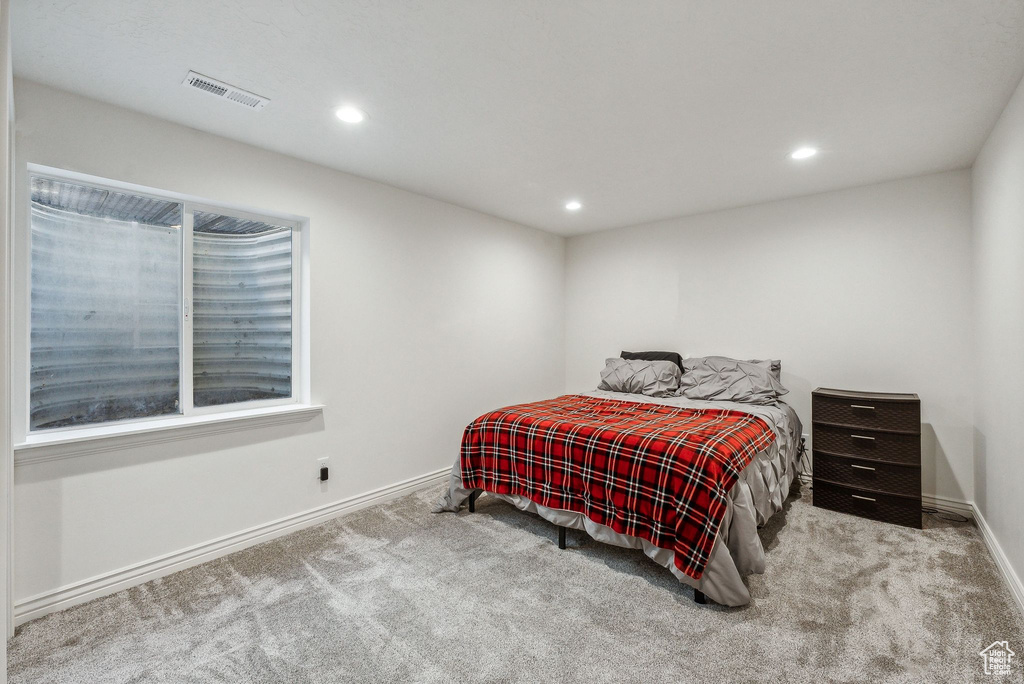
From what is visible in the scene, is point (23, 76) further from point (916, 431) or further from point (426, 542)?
point (916, 431)

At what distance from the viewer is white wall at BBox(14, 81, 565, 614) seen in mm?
2166

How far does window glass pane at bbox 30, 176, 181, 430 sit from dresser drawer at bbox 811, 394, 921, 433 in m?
4.10

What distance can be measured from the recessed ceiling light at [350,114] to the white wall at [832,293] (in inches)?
120

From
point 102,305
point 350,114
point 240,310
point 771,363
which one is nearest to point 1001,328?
point 771,363

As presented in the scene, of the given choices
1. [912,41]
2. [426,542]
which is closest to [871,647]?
[426,542]

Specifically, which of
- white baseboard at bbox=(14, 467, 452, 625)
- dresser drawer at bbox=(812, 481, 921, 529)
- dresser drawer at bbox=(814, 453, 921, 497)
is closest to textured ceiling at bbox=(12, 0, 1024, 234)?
dresser drawer at bbox=(814, 453, 921, 497)

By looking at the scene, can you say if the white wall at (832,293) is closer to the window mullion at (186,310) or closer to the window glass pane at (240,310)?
the window glass pane at (240,310)

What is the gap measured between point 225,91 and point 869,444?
4.21 meters

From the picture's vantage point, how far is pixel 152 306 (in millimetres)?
2551

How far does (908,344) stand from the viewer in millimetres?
3320

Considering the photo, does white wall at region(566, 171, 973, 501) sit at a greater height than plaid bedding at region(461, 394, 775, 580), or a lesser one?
greater

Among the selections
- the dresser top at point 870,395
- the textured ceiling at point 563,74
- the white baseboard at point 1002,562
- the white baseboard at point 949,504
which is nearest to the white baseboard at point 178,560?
the textured ceiling at point 563,74

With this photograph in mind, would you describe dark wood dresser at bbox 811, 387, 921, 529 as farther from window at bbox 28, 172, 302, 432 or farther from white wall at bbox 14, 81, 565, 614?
window at bbox 28, 172, 302, 432

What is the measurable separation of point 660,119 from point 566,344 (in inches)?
121
